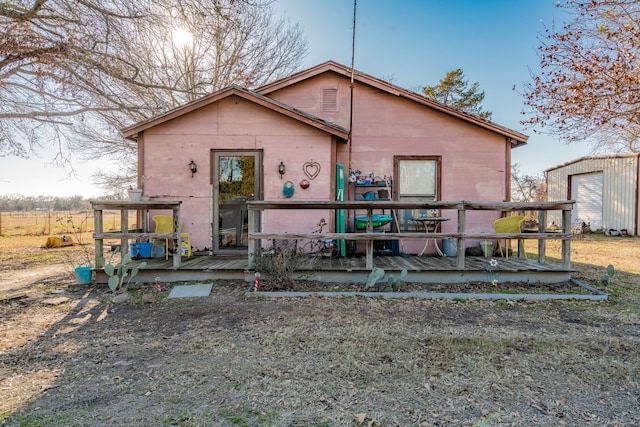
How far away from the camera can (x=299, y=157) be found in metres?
7.31

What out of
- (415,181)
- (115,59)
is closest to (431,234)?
(415,181)

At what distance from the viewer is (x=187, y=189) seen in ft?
23.9

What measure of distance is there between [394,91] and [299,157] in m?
2.65

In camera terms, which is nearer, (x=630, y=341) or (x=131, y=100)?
(x=630, y=341)

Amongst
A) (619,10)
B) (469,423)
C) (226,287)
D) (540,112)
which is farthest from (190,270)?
(619,10)

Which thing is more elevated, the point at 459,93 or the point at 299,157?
the point at 459,93

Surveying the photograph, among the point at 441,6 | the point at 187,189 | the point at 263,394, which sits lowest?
the point at 263,394

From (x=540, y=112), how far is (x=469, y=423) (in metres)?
9.15

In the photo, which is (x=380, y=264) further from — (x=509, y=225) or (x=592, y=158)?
(x=592, y=158)

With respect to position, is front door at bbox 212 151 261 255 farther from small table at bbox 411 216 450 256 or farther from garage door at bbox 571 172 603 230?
garage door at bbox 571 172 603 230

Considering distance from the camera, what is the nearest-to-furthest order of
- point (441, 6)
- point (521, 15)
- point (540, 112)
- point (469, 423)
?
point (469, 423) < point (540, 112) < point (521, 15) < point (441, 6)

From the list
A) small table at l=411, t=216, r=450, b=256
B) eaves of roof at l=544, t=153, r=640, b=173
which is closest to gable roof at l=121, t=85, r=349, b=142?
small table at l=411, t=216, r=450, b=256

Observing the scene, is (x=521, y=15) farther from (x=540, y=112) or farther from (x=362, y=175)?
(x=362, y=175)

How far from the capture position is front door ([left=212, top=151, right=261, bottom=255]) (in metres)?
7.32
